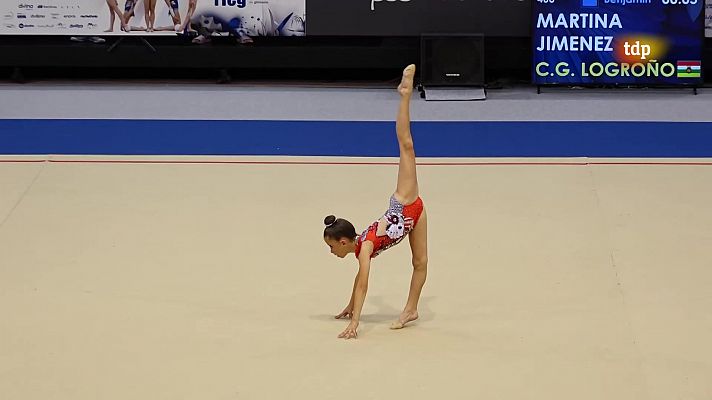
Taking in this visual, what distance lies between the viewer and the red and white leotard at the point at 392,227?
6.37 meters

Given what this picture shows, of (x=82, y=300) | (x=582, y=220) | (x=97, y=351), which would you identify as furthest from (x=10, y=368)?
(x=582, y=220)

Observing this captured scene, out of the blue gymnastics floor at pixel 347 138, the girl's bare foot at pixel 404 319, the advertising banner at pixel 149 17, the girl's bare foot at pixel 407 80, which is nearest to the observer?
the girl's bare foot at pixel 407 80

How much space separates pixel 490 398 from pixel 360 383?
0.65 m

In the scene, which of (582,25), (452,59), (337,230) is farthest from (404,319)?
(582,25)

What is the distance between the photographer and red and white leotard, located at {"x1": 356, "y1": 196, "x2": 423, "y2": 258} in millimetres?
6371

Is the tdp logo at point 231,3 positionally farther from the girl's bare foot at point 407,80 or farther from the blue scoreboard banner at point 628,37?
the girl's bare foot at point 407,80

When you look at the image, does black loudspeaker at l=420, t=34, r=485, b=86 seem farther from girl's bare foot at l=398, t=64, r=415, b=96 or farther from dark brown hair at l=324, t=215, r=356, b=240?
dark brown hair at l=324, t=215, r=356, b=240

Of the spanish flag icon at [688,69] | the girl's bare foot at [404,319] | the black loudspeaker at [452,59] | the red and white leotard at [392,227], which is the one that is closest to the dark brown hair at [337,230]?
the red and white leotard at [392,227]

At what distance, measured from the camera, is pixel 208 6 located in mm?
12219

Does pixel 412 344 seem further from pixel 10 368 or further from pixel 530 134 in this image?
pixel 530 134

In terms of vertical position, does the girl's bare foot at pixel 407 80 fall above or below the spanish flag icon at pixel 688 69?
above

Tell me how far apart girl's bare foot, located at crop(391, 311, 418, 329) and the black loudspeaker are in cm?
576

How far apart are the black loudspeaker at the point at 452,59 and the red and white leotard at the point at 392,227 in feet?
19.3

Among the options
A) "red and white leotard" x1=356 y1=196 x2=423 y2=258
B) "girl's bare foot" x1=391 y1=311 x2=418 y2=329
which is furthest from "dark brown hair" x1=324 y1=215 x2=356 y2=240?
"girl's bare foot" x1=391 y1=311 x2=418 y2=329
